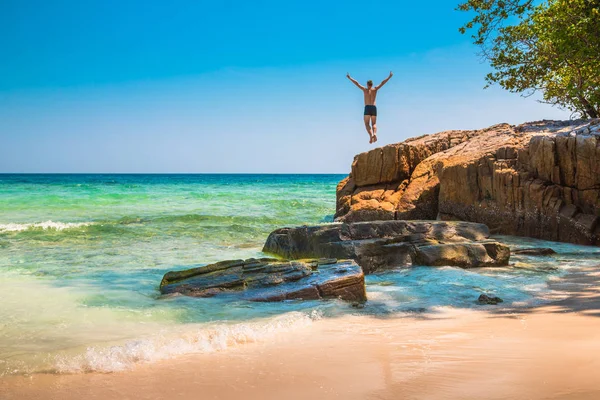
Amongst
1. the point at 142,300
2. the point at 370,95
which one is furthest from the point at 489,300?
the point at 370,95

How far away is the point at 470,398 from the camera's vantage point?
3018 millimetres

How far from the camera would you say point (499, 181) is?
36.8 feet

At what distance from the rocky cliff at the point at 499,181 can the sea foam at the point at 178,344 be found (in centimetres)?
744

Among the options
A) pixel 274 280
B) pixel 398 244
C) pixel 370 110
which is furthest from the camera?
pixel 370 110

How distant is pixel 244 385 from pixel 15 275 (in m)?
6.50

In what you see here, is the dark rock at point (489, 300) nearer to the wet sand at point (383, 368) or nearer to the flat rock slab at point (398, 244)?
the wet sand at point (383, 368)

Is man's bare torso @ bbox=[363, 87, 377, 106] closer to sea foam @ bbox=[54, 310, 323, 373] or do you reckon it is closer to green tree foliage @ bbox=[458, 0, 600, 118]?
→ green tree foliage @ bbox=[458, 0, 600, 118]

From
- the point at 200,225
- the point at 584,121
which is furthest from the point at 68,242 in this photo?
the point at 584,121

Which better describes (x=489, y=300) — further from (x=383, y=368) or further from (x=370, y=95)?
(x=370, y=95)

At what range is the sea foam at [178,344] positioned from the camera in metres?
3.92

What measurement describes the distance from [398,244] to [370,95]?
8.67 metres

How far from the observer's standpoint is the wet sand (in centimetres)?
322

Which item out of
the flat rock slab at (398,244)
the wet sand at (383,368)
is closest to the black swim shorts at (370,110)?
the flat rock slab at (398,244)

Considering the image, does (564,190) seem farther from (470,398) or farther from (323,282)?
(470,398)
